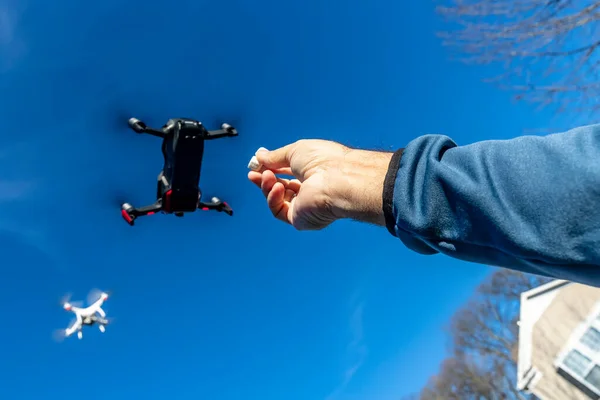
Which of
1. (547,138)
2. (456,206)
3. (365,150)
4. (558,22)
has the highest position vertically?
(558,22)

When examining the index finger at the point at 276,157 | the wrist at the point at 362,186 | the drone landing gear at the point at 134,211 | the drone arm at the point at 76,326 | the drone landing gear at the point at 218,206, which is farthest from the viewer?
the drone arm at the point at 76,326

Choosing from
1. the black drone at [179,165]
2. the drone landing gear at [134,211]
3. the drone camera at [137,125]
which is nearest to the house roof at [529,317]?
the black drone at [179,165]

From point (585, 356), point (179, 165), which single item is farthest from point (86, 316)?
point (585, 356)

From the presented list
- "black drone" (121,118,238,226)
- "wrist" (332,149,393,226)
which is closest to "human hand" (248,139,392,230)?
"wrist" (332,149,393,226)

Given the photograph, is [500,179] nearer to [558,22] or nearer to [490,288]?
[558,22]

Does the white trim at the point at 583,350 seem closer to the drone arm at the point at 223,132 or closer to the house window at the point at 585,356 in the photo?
the house window at the point at 585,356

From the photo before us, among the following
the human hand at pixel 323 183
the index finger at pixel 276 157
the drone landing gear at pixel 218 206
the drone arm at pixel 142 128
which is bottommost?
the human hand at pixel 323 183

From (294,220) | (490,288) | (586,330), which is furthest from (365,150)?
(490,288)
